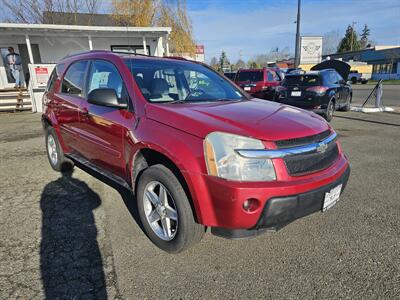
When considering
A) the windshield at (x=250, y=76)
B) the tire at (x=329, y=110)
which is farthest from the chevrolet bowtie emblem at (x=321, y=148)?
the windshield at (x=250, y=76)

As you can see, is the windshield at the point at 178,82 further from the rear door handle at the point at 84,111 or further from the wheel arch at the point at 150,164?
the rear door handle at the point at 84,111

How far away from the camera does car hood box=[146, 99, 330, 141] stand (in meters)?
2.39

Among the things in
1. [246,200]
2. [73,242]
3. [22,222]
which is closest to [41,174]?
[22,222]

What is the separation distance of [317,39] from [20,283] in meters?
42.0

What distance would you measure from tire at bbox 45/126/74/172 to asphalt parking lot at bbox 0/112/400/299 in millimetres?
631

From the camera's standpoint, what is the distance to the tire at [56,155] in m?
4.80

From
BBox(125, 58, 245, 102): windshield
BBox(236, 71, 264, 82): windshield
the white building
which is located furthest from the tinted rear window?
the white building

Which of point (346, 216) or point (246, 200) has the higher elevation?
point (246, 200)

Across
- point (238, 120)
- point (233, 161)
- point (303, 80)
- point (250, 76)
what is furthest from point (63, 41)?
point (233, 161)

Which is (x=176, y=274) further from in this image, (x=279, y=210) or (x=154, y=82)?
(x=154, y=82)

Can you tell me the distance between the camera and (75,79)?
4145 mm

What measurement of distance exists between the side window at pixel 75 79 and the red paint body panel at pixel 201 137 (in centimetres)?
43

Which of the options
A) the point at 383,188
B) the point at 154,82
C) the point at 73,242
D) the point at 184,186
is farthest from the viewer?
the point at 383,188

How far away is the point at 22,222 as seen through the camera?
3330 millimetres
